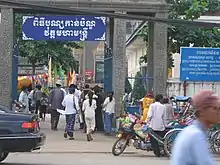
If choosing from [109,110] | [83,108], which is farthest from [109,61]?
[83,108]

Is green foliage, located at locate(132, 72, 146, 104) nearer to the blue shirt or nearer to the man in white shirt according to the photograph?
the man in white shirt

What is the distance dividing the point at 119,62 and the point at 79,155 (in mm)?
5307

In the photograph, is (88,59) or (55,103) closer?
(55,103)

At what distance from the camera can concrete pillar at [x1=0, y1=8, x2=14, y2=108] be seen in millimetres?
19078

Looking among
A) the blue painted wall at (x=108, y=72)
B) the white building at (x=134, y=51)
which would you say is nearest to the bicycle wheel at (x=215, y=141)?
the blue painted wall at (x=108, y=72)

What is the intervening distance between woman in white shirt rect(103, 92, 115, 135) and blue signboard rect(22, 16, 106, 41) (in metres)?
2.06

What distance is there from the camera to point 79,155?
48.6 ft

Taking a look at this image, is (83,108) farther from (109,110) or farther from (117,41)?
(117,41)

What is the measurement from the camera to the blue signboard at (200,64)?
1878 cm

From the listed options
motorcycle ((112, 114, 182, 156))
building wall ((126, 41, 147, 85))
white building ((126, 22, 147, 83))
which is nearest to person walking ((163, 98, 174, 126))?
motorcycle ((112, 114, 182, 156))

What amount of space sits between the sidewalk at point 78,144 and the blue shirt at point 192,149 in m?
11.6

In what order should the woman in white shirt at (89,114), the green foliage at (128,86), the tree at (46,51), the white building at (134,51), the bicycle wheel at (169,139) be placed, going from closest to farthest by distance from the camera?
the bicycle wheel at (169,139) < the woman in white shirt at (89,114) < the green foliage at (128,86) < the tree at (46,51) < the white building at (134,51)

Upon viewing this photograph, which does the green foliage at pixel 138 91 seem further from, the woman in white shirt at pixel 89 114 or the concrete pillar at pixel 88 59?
the concrete pillar at pixel 88 59

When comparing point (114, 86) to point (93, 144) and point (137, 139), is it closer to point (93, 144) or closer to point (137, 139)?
point (93, 144)
